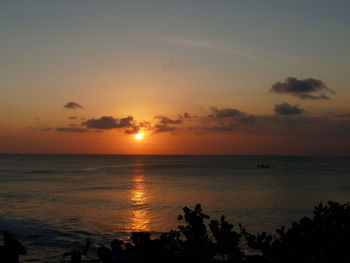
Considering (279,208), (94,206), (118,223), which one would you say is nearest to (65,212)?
(94,206)

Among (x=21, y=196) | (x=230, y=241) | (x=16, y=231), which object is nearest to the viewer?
(x=230, y=241)

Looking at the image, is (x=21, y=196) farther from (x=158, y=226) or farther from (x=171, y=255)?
(x=171, y=255)

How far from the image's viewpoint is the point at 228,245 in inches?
228

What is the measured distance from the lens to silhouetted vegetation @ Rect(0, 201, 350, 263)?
5086 mm

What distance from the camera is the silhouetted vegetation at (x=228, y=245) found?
509 cm

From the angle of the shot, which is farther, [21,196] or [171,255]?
[21,196]

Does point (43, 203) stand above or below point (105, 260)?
below

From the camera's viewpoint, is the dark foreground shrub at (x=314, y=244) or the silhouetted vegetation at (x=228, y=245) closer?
the silhouetted vegetation at (x=228, y=245)

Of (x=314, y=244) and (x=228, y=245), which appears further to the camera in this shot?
(x=314, y=244)

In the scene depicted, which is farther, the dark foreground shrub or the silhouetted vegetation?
the dark foreground shrub

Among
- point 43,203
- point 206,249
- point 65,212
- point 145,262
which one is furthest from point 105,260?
point 43,203

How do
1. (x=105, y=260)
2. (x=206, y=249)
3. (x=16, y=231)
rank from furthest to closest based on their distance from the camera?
(x=16, y=231), (x=206, y=249), (x=105, y=260)

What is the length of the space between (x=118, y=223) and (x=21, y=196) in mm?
24249

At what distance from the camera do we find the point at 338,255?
609 cm
